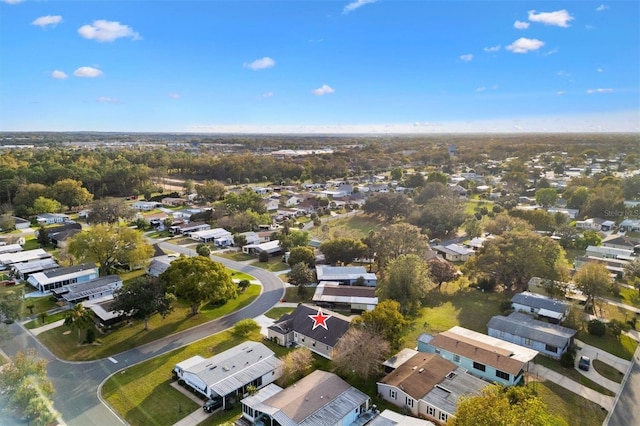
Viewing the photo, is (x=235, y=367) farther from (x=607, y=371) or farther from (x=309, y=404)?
(x=607, y=371)

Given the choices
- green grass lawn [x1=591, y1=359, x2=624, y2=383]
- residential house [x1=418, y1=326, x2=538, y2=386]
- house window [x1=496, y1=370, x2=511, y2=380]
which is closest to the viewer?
house window [x1=496, y1=370, x2=511, y2=380]

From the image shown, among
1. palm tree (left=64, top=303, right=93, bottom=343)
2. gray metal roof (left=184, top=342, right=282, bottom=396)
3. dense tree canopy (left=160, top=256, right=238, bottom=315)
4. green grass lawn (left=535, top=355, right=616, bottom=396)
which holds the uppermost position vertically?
dense tree canopy (left=160, top=256, right=238, bottom=315)

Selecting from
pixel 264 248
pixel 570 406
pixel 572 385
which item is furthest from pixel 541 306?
pixel 264 248

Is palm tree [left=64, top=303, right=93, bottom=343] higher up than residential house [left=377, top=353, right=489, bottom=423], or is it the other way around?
palm tree [left=64, top=303, right=93, bottom=343]

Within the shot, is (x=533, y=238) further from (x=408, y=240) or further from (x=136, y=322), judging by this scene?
(x=136, y=322)

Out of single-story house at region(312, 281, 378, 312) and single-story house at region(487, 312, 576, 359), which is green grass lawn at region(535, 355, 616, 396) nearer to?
single-story house at region(487, 312, 576, 359)

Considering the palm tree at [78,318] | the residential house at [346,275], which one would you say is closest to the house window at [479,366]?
the residential house at [346,275]

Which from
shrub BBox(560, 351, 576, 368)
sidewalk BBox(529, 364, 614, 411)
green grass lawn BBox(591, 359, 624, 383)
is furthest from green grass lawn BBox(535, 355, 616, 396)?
green grass lawn BBox(591, 359, 624, 383)

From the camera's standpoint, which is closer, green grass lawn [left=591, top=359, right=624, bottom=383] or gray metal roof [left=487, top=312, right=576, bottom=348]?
green grass lawn [left=591, top=359, right=624, bottom=383]
